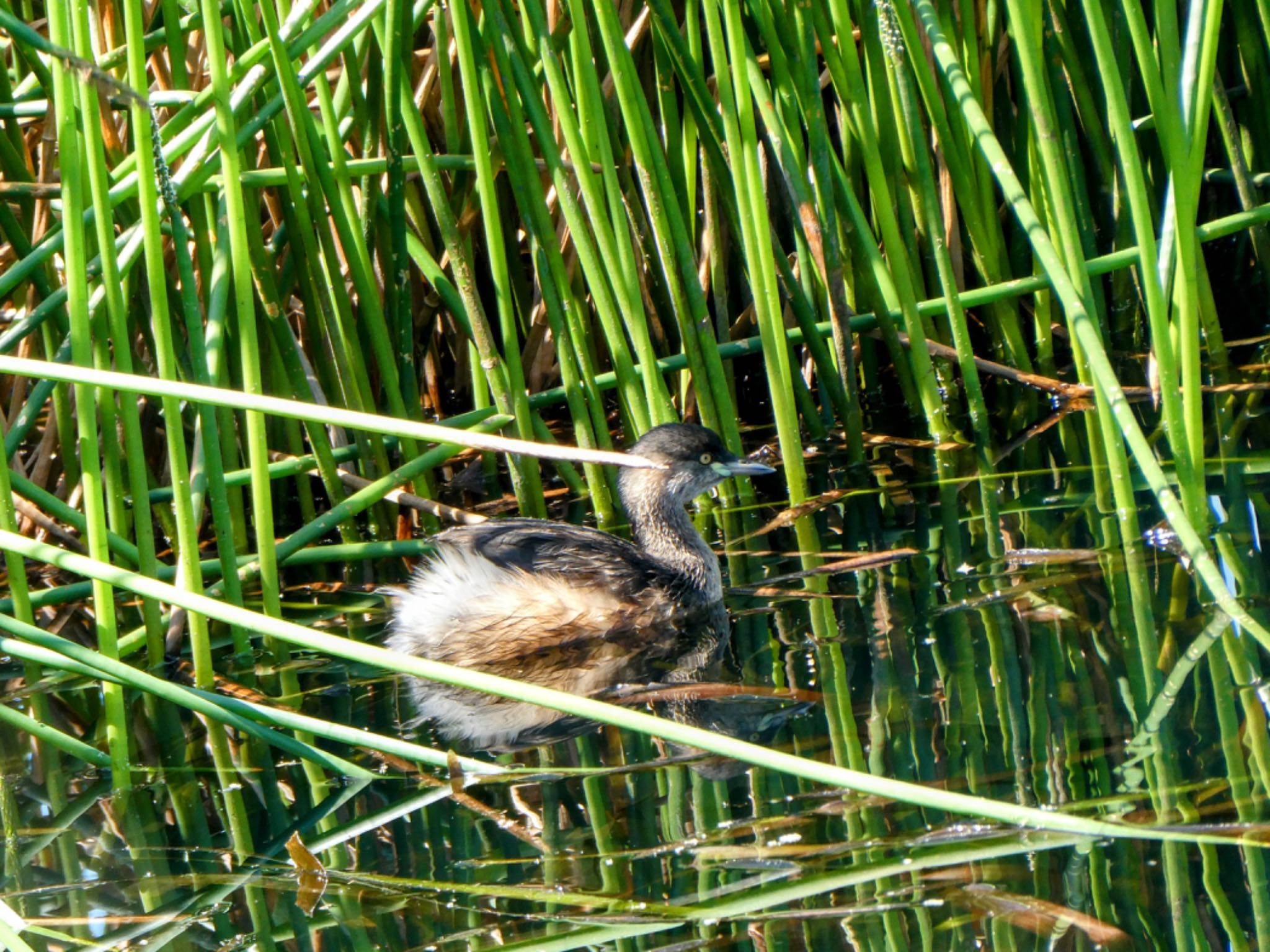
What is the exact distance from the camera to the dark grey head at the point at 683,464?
4.64m

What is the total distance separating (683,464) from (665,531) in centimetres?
30

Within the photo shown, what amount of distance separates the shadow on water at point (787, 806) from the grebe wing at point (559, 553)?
0.47 m

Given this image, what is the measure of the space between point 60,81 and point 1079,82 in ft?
11.9

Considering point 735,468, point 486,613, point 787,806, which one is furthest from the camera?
point 735,468

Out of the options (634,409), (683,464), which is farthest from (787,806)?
(634,409)

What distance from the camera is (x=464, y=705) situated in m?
3.79

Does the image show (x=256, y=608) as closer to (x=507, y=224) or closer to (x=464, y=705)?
(x=464, y=705)

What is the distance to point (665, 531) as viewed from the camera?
4883 millimetres

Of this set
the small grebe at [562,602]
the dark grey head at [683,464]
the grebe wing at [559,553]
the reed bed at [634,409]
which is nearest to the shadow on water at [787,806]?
the reed bed at [634,409]

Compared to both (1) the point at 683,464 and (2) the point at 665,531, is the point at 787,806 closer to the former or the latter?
(1) the point at 683,464

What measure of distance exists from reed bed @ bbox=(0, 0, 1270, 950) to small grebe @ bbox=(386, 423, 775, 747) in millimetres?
185

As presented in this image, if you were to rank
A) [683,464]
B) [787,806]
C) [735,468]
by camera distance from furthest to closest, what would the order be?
[735,468], [683,464], [787,806]

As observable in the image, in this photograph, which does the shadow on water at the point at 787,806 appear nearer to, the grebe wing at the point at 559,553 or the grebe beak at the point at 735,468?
the grebe wing at the point at 559,553

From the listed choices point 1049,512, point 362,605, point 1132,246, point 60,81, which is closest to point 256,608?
point 362,605
